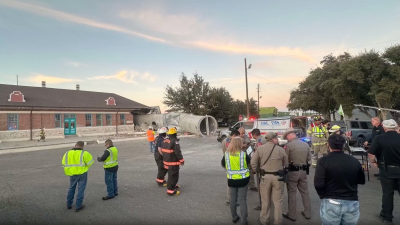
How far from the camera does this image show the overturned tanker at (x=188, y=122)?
26369 millimetres

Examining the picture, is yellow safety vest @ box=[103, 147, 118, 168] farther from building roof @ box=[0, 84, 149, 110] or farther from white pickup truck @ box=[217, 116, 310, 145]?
building roof @ box=[0, 84, 149, 110]

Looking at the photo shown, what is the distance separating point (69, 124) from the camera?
26562mm

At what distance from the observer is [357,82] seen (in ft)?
76.3

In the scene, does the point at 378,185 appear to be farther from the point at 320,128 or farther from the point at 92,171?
the point at 92,171

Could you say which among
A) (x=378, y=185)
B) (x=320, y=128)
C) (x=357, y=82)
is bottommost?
(x=378, y=185)

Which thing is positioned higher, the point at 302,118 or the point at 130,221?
the point at 302,118

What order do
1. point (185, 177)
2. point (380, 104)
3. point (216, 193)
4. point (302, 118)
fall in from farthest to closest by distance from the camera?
point (380, 104), point (302, 118), point (185, 177), point (216, 193)

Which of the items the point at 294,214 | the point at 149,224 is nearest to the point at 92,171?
the point at 149,224

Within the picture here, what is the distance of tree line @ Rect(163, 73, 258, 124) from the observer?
41.1 m

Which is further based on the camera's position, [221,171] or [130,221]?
[221,171]

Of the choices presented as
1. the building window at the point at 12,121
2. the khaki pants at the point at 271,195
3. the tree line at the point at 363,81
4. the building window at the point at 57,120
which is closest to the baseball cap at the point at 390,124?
the khaki pants at the point at 271,195

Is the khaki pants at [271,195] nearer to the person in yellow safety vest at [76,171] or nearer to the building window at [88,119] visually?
the person in yellow safety vest at [76,171]

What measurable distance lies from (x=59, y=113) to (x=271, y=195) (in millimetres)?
27142

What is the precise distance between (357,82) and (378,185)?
66.1 feet
